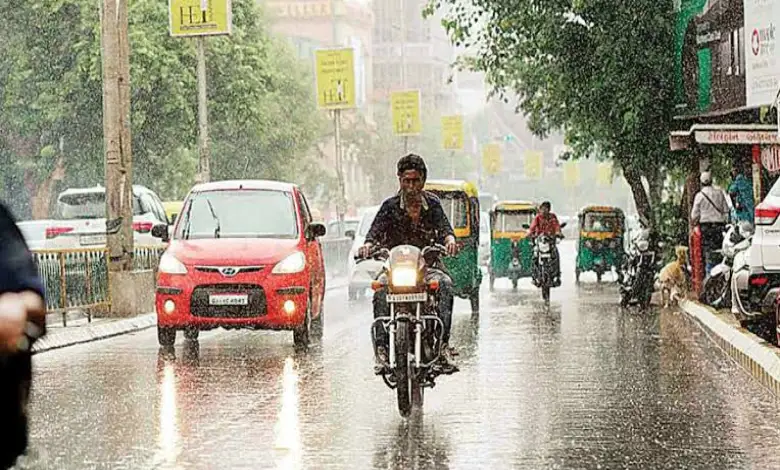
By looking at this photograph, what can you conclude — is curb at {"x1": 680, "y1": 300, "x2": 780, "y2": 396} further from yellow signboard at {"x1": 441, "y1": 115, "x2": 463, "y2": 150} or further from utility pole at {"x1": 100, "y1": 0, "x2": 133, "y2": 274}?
yellow signboard at {"x1": 441, "y1": 115, "x2": 463, "y2": 150}

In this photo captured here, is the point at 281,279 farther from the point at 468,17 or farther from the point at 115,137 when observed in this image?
the point at 468,17

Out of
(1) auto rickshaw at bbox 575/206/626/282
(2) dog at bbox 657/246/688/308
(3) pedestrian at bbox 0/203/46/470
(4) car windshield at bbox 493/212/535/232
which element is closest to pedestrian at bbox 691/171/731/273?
(2) dog at bbox 657/246/688/308

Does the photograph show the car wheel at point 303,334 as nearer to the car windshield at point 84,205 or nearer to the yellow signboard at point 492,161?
the car windshield at point 84,205

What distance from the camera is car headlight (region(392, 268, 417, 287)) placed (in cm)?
1173

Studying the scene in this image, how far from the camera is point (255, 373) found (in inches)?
612

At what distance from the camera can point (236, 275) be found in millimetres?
18062

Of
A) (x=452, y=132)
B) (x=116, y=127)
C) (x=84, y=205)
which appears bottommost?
(x=84, y=205)

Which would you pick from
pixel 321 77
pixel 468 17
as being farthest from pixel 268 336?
pixel 321 77

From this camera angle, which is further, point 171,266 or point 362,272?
point 362,272

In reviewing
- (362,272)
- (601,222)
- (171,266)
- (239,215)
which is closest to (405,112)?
(601,222)

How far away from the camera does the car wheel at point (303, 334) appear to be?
18.3 metres

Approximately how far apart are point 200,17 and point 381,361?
19.3 meters

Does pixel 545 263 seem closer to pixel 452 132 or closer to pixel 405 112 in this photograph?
pixel 405 112

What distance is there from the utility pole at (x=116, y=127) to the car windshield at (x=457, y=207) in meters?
5.64
